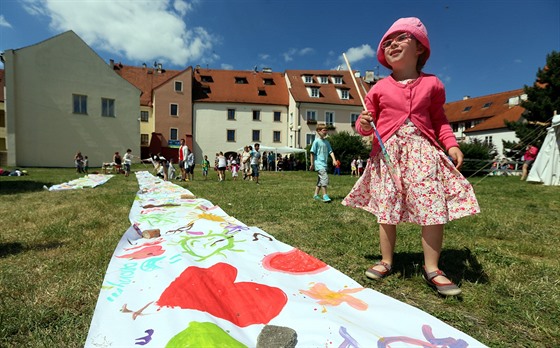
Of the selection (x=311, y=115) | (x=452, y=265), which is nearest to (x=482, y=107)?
(x=311, y=115)

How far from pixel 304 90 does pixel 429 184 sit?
3826 centimetres

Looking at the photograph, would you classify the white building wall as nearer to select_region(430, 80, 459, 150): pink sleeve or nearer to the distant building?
the distant building

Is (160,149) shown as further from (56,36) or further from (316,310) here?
(316,310)

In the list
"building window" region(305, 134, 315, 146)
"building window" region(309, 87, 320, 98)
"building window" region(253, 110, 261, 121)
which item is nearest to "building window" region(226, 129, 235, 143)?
"building window" region(253, 110, 261, 121)

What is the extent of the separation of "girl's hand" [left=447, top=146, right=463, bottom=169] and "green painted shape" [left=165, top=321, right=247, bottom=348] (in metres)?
2.05

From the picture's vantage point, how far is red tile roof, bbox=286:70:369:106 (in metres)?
38.1

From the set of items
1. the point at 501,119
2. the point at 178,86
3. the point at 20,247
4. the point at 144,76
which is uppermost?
the point at 144,76

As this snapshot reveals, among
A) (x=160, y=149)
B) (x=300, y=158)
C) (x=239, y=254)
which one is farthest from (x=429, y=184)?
(x=160, y=149)

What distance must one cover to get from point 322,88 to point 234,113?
465 inches

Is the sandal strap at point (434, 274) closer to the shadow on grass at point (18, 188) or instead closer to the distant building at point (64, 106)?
the shadow on grass at point (18, 188)

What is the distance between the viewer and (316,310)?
179cm

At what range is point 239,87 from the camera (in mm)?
40094

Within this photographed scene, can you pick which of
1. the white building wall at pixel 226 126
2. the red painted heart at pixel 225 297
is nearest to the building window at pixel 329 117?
the white building wall at pixel 226 126

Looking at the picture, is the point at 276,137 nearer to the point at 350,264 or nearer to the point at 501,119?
the point at 501,119
